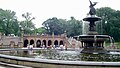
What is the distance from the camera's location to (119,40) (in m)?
66.5

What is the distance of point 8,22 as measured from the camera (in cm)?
6975

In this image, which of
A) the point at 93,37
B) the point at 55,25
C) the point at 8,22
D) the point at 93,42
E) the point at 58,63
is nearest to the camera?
the point at 58,63

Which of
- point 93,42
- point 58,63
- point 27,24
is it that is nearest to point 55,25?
point 27,24

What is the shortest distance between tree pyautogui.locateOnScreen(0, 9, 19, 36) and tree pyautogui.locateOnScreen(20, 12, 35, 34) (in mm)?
5580

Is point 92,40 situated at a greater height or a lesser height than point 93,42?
greater

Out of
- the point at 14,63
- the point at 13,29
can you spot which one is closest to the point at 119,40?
the point at 13,29

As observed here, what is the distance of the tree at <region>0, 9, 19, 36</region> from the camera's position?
224 ft

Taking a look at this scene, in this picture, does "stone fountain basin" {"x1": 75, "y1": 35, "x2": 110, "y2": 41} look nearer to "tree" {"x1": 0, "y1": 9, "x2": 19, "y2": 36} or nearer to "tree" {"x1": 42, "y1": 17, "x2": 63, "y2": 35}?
"tree" {"x1": 0, "y1": 9, "x2": 19, "y2": 36}

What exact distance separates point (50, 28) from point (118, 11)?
32737 millimetres

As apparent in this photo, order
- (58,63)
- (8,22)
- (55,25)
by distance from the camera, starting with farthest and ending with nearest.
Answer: (55,25)
(8,22)
(58,63)

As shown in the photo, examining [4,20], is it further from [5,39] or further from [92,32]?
[92,32]

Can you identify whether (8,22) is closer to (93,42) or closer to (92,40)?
(93,42)

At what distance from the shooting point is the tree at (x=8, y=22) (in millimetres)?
68125

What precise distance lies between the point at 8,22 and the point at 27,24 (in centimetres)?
1122
